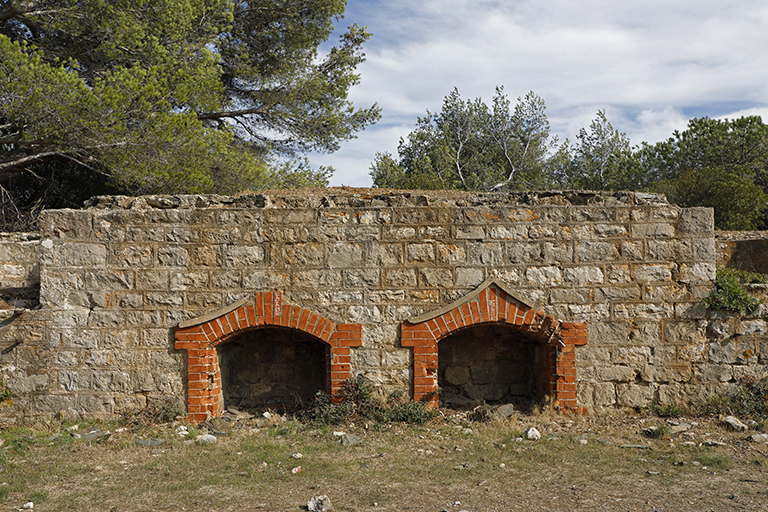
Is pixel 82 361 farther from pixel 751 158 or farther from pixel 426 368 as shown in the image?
pixel 751 158

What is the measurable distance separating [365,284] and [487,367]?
72.3 inches

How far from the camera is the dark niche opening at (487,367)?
252 inches

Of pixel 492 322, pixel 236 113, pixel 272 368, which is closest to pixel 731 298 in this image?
pixel 492 322

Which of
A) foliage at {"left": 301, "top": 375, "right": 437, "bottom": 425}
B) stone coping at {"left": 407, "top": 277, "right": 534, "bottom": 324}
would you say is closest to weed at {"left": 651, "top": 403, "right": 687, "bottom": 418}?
stone coping at {"left": 407, "top": 277, "right": 534, "bottom": 324}

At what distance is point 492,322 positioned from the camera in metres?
5.83

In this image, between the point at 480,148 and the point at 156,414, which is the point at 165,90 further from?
the point at 480,148

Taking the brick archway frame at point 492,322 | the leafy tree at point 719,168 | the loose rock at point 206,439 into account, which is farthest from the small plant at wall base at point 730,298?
the leafy tree at point 719,168

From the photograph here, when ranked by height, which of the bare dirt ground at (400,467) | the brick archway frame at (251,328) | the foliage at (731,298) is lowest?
the bare dirt ground at (400,467)

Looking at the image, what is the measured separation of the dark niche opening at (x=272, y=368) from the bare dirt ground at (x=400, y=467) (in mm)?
625

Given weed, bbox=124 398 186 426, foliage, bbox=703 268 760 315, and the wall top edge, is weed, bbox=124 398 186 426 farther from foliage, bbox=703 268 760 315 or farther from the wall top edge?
foliage, bbox=703 268 760 315

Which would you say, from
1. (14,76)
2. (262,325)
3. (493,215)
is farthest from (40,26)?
(493,215)

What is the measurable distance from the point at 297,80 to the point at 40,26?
5.70 meters

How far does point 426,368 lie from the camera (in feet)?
19.3

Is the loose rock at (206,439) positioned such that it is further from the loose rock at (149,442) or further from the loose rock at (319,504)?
the loose rock at (319,504)
